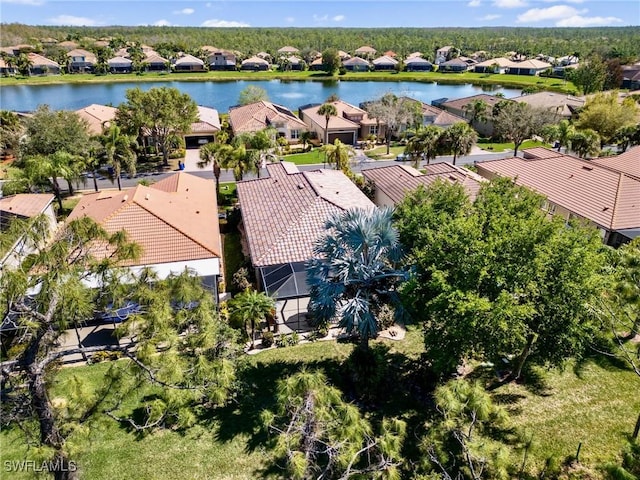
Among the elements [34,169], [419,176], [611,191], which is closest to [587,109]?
[611,191]

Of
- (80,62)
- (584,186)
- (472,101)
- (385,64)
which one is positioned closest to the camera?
(584,186)

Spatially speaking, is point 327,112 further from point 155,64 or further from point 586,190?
point 155,64

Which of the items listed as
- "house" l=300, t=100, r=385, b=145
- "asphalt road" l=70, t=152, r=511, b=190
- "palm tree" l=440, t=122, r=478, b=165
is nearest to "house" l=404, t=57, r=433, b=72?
"house" l=300, t=100, r=385, b=145

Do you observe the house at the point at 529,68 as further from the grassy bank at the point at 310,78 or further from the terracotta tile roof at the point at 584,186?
the terracotta tile roof at the point at 584,186

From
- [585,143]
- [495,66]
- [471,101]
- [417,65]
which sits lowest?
[585,143]

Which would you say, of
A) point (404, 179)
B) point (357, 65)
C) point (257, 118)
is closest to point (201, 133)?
point (257, 118)

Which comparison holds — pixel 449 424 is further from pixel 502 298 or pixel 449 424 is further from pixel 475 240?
pixel 475 240
